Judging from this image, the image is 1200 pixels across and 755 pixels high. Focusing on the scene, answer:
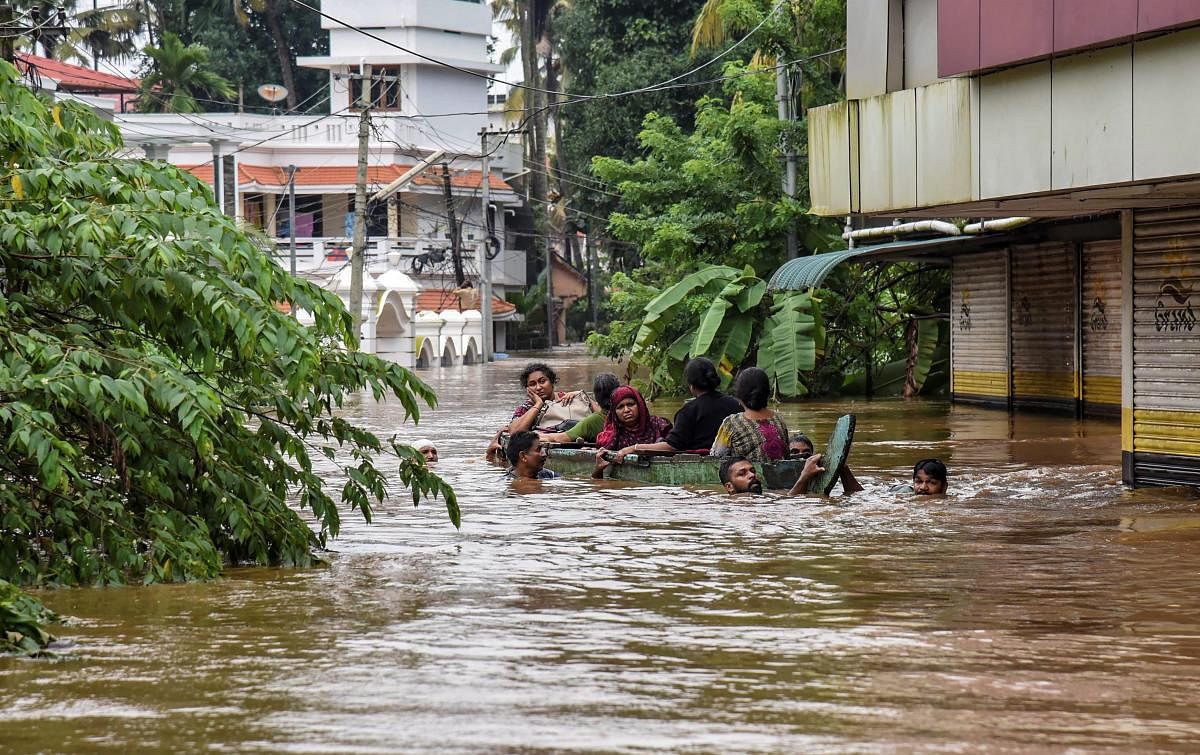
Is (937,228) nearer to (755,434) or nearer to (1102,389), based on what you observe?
(1102,389)

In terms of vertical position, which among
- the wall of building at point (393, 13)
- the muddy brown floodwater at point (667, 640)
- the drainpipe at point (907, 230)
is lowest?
the muddy brown floodwater at point (667, 640)

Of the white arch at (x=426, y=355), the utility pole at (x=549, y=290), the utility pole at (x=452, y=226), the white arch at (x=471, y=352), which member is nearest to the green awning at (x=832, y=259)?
the white arch at (x=426, y=355)

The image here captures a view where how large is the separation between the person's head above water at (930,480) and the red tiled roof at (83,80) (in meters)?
42.6

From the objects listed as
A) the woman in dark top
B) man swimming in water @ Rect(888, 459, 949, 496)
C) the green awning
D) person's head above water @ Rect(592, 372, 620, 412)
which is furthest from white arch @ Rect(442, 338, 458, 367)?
man swimming in water @ Rect(888, 459, 949, 496)

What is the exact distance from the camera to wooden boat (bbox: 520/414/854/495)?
43.1 ft

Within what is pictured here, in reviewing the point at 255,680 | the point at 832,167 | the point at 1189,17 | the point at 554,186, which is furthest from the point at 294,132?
the point at 255,680

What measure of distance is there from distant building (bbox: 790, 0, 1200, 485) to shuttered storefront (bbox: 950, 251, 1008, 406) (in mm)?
9104

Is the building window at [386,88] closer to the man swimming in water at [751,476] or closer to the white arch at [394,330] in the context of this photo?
the white arch at [394,330]

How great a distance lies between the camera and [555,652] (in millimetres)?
7113

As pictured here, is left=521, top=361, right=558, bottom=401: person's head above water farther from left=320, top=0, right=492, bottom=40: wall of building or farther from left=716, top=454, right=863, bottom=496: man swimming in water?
left=320, top=0, right=492, bottom=40: wall of building

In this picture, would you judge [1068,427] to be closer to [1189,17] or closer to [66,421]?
[1189,17]

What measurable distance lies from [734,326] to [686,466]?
1397 cm

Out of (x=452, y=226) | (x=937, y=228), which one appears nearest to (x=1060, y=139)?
(x=937, y=228)

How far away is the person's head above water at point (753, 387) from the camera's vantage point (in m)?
13.3
